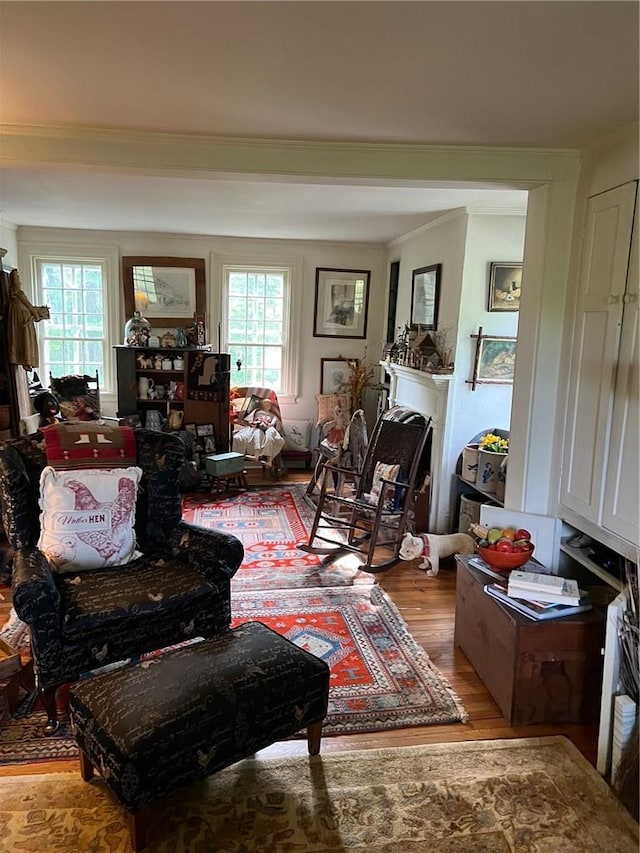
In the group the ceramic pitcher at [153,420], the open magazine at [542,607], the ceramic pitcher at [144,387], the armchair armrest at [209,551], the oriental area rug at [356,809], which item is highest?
the ceramic pitcher at [144,387]

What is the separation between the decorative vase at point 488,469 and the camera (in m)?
3.88

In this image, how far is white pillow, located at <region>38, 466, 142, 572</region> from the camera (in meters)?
2.55

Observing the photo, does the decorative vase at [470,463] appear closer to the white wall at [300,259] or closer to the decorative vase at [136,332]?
the white wall at [300,259]

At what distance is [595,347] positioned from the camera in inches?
105

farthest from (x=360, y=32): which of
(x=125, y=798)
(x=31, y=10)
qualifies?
(x=125, y=798)

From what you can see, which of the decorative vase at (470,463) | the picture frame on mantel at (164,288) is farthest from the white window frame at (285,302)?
the decorative vase at (470,463)

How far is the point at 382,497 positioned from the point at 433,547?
47 centimetres

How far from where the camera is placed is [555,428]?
3.00m

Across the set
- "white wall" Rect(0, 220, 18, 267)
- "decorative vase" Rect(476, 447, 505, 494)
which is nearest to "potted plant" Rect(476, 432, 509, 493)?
"decorative vase" Rect(476, 447, 505, 494)

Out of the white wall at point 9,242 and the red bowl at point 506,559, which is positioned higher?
the white wall at point 9,242

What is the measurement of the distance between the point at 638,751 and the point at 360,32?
242 cm

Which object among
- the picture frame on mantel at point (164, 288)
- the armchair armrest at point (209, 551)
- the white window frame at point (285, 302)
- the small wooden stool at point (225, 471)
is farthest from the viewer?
the white window frame at point (285, 302)

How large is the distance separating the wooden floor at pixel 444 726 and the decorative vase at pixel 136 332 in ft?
11.4

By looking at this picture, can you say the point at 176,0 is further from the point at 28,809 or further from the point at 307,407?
the point at 307,407
